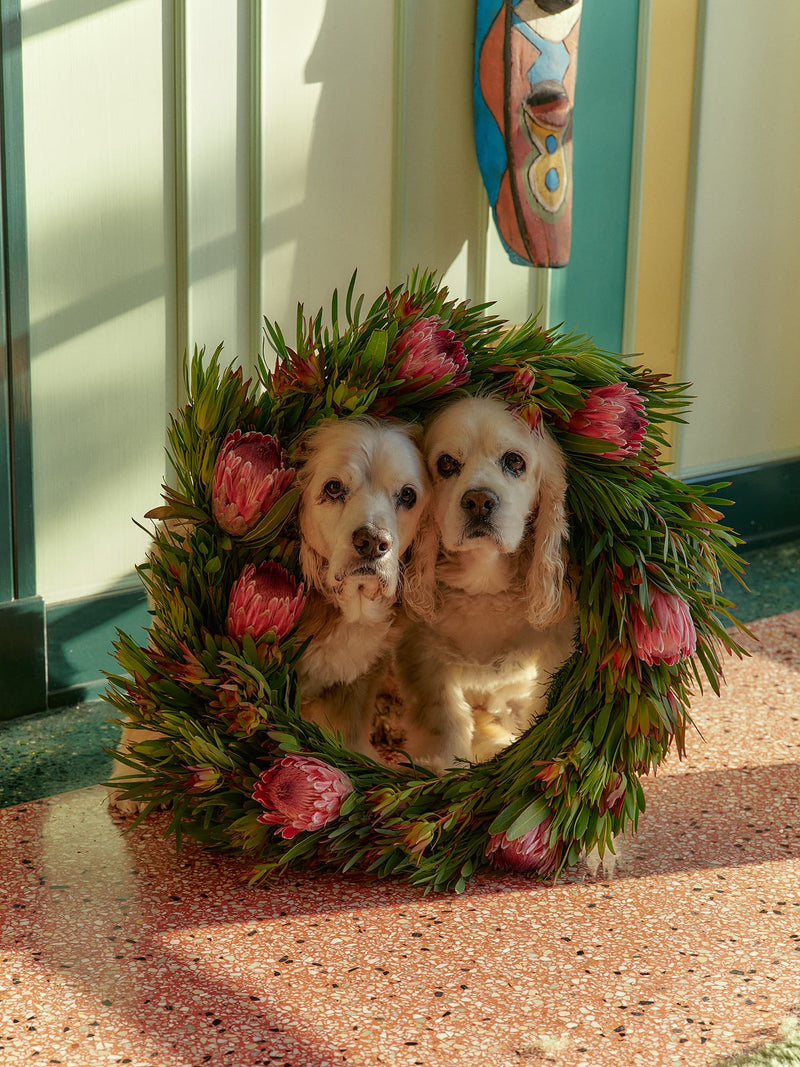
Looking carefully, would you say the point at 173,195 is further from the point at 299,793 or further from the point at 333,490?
the point at 299,793

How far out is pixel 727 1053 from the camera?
4.03 ft

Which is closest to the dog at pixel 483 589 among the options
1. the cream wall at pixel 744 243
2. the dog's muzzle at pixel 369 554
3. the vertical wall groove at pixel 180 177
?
the dog's muzzle at pixel 369 554

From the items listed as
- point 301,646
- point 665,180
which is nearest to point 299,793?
point 301,646

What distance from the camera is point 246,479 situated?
144 centimetres

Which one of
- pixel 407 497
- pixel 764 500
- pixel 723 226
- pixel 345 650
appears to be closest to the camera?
pixel 407 497

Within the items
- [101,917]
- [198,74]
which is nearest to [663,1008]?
[101,917]

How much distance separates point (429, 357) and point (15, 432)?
0.95 meters

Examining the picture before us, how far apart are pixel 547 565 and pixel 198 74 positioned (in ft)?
4.16

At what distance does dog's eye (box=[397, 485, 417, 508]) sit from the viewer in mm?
1488

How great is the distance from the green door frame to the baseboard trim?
1.92m

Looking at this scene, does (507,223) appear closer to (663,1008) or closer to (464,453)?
(464,453)

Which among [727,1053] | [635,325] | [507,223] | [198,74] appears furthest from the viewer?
[635,325]

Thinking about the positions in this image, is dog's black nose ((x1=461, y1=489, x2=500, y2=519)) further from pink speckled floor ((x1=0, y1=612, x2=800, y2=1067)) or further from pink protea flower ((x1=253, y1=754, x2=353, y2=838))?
pink speckled floor ((x1=0, y1=612, x2=800, y2=1067))

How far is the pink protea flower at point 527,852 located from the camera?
1525 mm
